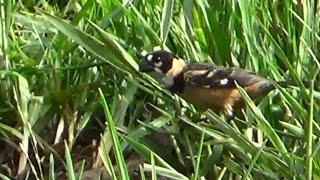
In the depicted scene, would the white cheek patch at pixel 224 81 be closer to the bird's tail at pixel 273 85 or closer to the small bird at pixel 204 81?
the small bird at pixel 204 81

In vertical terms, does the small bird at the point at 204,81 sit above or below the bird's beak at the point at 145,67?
below

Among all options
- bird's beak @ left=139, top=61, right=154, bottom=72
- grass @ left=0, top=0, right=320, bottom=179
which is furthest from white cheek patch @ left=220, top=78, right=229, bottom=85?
bird's beak @ left=139, top=61, right=154, bottom=72

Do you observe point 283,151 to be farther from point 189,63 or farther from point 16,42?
point 16,42

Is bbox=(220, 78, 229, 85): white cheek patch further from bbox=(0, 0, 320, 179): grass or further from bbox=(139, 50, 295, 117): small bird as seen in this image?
bbox=(0, 0, 320, 179): grass

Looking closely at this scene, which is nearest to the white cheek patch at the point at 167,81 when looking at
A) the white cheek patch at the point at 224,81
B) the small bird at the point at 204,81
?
the small bird at the point at 204,81

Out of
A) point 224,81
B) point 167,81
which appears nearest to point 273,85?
point 224,81

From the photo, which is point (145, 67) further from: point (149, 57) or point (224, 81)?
point (224, 81)

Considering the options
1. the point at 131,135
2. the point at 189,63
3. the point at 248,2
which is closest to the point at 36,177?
the point at 131,135
